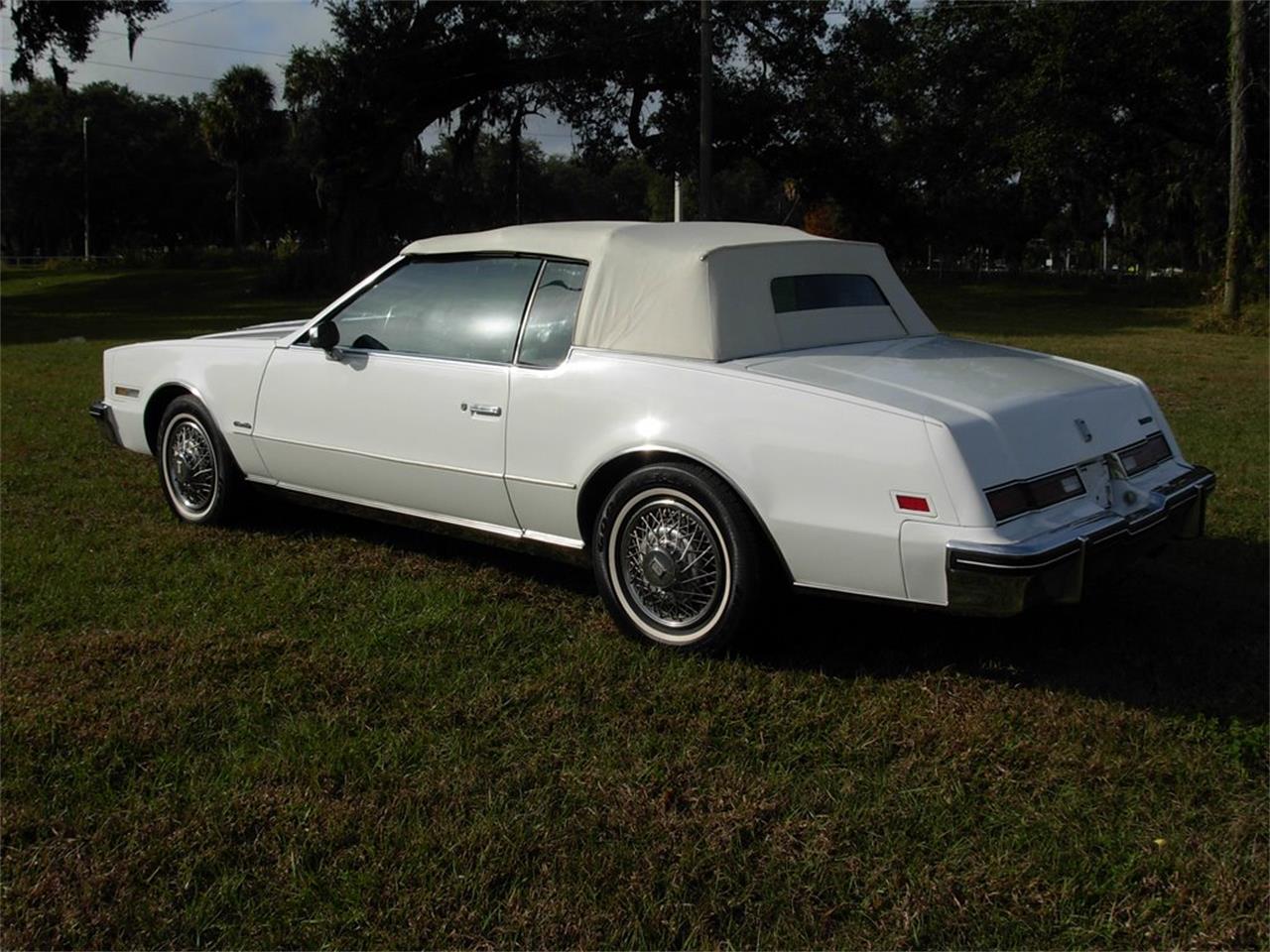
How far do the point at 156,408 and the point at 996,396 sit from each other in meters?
4.05

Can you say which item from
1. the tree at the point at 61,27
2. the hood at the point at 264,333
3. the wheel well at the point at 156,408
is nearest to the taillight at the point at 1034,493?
the hood at the point at 264,333

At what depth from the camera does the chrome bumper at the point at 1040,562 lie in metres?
3.22

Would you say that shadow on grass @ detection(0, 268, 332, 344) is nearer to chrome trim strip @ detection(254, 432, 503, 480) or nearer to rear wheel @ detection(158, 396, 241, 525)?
rear wheel @ detection(158, 396, 241, 525)

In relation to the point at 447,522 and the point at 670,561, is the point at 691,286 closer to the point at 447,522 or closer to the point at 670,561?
the point at 670,561

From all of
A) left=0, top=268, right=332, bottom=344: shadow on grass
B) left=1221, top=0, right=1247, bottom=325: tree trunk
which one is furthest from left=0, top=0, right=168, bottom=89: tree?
left=1221, top=0, right=1247, bottom=325: tree trunk

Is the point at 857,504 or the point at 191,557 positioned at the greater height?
the point at 857,504

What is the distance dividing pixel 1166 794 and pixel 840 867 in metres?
0.97

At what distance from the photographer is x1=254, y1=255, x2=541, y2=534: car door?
4348 mm

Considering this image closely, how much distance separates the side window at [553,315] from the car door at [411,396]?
62mm

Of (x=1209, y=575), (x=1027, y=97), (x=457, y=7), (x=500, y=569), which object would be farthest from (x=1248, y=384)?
(x=457, y=7)

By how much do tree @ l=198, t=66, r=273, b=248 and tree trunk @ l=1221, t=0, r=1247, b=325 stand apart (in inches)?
1440

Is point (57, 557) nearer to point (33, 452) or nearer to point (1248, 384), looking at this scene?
point (33, 452)

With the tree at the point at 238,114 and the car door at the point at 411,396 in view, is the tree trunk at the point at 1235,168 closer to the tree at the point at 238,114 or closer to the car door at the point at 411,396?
the car door at the point at 411,396

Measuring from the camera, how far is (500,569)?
4887 millimetres
